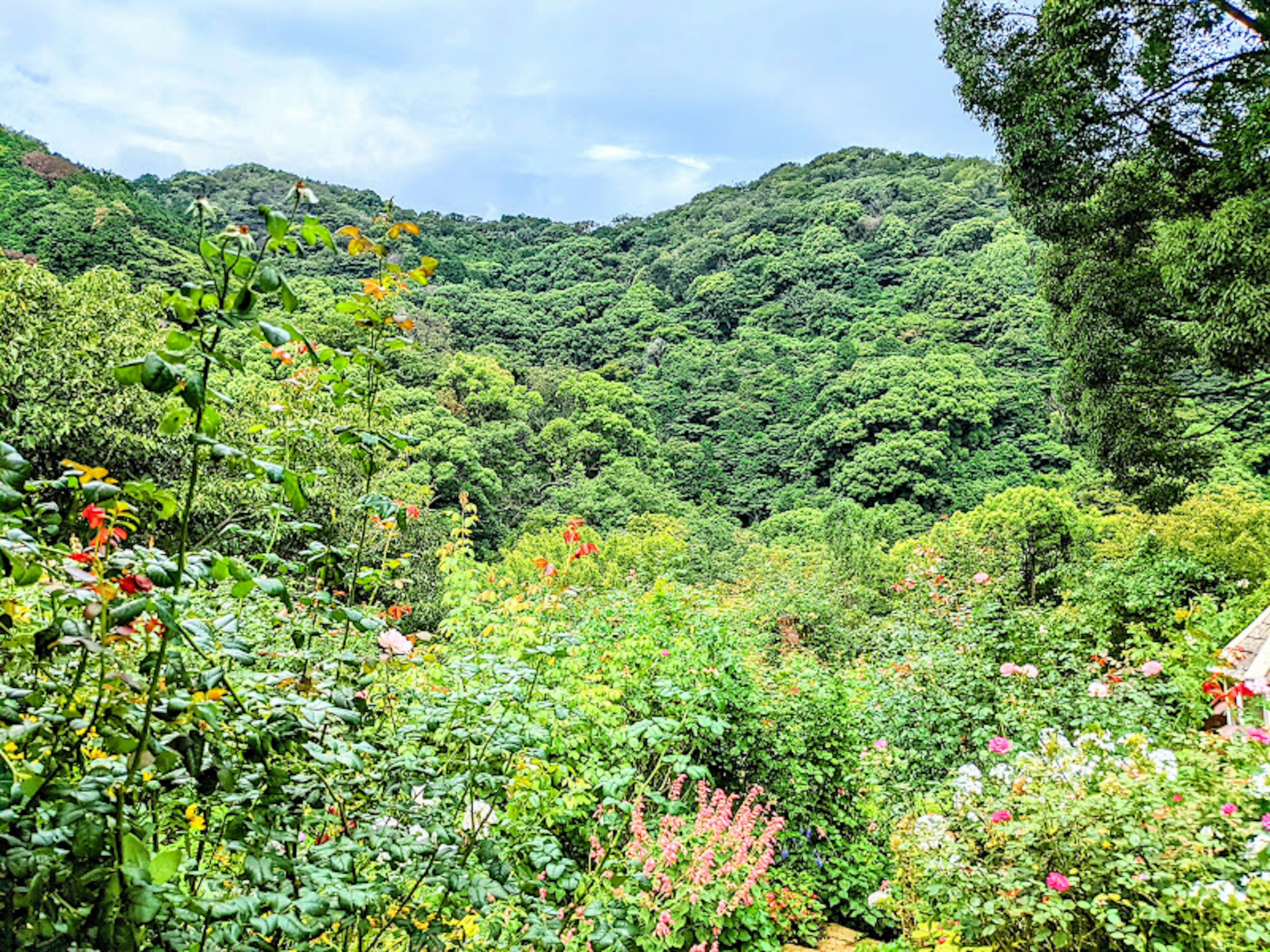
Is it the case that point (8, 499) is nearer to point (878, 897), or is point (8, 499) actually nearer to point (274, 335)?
point (274, 335)

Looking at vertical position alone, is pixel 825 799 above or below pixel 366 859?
below

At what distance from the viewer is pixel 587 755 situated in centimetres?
271

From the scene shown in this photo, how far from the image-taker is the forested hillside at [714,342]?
60.2 ft

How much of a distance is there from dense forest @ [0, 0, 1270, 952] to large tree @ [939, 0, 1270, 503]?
0.11ft

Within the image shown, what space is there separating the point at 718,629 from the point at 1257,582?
574cm

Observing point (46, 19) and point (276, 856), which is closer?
point (276, 856)

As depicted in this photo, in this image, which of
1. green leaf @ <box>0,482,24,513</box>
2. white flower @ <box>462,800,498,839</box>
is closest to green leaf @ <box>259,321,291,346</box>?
green leaf @ <box>0,482,24,513</box>

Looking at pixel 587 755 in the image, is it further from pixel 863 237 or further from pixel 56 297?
pixel 863 237

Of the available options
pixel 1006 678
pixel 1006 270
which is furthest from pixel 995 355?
pixel 1006 678

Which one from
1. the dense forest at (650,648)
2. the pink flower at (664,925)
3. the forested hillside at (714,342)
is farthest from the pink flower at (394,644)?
the forested hillside at (714,342)

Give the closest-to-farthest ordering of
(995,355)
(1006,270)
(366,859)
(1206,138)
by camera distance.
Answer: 1. (366,859)
2. (1206,138)
3. (995,355)
4. (1006,270)

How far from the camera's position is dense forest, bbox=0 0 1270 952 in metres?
0.90

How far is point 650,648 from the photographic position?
10.6 feet

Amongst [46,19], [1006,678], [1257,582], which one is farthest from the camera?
[1257,582]
